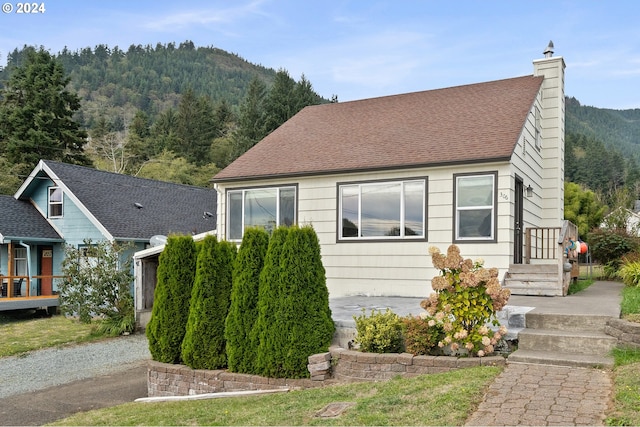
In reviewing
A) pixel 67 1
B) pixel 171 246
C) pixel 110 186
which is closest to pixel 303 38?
pixel 67 1

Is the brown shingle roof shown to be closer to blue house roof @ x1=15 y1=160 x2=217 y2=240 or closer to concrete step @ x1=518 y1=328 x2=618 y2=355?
concrete step @ x1=518 y1=328 x2=618 y2=355

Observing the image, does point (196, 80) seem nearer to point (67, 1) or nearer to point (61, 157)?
point (61, 157)

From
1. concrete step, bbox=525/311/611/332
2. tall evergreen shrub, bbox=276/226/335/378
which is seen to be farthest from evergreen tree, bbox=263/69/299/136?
concrete step, bbox=525/311/611/332

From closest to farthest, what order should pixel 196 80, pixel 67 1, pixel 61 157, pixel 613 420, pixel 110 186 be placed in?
pixel 613 420
pixel 67 1
pixel 110 186
pixel 61 157
pixel 196 80

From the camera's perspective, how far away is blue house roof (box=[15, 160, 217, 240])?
717 inches

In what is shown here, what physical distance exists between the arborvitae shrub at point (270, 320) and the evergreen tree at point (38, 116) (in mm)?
29089

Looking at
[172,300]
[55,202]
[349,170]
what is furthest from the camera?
[55,202]

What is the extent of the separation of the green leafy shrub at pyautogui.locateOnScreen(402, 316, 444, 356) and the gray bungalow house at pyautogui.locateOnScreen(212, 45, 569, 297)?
13.5ft

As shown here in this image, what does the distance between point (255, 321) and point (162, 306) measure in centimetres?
183

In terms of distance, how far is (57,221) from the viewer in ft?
63.0

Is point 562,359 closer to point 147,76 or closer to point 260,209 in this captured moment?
point 260,209

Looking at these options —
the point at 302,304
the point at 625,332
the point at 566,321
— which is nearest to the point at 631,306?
the point at 566,321

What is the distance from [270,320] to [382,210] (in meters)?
4.95

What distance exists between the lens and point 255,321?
758 centimetres
